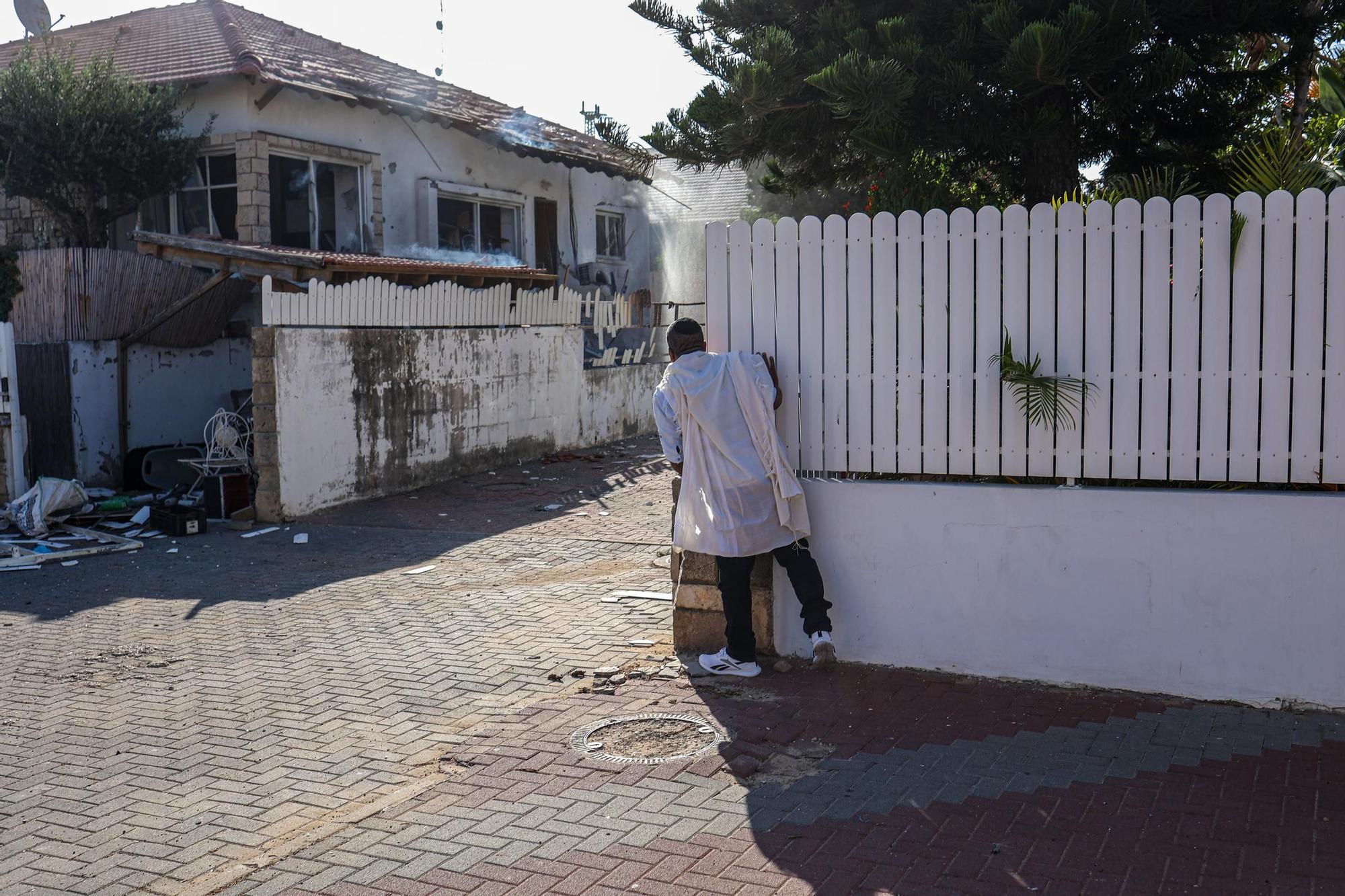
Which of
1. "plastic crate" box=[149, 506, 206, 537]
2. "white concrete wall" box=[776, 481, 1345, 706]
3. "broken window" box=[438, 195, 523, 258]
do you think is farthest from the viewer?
"broken window" box=[438, 195, 523, 258]

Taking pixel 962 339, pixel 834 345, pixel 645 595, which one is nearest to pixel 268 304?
pixel 645 595

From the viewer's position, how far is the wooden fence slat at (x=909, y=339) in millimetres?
5809

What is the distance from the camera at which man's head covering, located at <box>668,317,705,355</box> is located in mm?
5988

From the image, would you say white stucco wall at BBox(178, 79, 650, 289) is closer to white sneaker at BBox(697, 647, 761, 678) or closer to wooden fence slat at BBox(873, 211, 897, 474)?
wooden fence slat at BBox(873, 211, 897, 474)

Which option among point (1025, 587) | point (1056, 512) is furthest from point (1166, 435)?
point (1025, 587)

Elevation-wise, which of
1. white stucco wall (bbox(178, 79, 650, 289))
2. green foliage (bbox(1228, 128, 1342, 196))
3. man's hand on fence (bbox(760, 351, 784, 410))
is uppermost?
white stucco wall (bbox(178, 79, 650, 289))

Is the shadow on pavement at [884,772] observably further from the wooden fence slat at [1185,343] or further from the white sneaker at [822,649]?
the wooden fence slat at [1185,343]

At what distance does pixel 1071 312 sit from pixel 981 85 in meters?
4.37

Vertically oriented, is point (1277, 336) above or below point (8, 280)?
below

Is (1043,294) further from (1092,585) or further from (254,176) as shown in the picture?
(254,176)

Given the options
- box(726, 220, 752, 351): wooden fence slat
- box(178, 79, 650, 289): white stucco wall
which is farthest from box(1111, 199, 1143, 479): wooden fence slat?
box(178, 79, 650, 289): white stucco wall

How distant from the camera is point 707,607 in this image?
625 cm

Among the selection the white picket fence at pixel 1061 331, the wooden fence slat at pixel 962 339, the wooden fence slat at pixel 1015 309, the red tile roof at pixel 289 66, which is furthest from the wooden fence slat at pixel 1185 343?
the red tile roof at pixel 289 66

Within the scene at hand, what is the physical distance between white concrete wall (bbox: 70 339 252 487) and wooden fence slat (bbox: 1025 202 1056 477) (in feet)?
38.2
